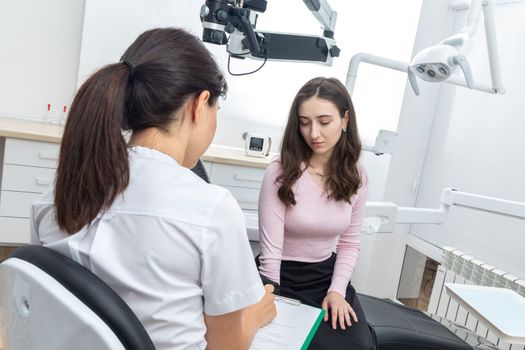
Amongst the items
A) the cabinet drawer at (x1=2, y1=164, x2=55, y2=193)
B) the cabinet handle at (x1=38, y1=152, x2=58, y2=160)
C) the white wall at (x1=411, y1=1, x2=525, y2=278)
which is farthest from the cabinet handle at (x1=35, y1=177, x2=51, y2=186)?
the white wall at (x1=411, y1=1, x2=525, y2=278)

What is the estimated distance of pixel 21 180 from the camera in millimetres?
2512

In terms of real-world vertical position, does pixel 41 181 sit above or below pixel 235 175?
below

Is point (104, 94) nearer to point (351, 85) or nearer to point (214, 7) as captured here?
point (214, 7)

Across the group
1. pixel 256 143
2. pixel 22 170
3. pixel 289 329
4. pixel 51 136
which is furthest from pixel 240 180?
pixel 289 329

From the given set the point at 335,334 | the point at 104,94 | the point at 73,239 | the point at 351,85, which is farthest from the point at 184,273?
the point at 351,85

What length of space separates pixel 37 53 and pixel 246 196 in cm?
154

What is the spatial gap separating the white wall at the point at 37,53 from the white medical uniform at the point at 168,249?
2.51 meters

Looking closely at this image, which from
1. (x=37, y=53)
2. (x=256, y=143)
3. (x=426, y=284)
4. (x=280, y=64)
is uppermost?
(x=280, y=64)

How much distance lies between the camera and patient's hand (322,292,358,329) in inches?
56.7

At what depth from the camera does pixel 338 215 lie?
5.22ft

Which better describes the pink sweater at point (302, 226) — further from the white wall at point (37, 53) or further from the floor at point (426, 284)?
the white wall at point (37, 53)

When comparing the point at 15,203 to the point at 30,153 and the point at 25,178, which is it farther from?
the point at 30,153

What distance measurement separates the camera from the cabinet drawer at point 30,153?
246 cm

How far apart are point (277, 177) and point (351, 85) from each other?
58cm
